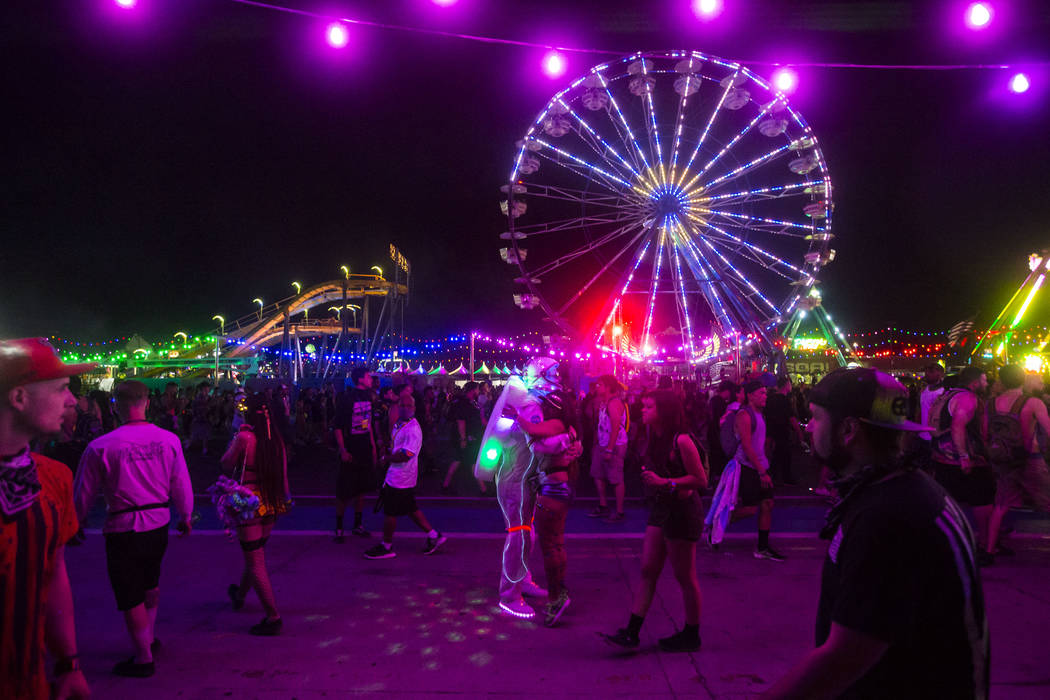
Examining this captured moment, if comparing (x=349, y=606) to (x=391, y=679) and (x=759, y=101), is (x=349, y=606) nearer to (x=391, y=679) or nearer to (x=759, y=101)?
(x=391, y=679)

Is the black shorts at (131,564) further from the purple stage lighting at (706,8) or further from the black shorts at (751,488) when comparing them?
the purple stage lighting at (706,8)

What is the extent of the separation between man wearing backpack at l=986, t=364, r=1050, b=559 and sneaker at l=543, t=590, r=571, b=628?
170 inches

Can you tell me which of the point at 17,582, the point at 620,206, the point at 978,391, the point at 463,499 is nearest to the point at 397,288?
the point at 620,206

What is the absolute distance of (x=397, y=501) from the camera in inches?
250

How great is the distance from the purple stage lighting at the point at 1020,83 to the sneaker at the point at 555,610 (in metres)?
9.04

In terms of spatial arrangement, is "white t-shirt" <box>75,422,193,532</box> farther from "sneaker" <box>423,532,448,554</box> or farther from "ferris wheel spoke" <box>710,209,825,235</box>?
"ferris wheel spoke" <box>710,209,825,235</box>

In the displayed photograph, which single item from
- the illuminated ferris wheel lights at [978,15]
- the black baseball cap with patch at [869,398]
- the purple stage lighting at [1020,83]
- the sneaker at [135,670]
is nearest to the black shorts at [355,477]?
the sneaker at [135,670]

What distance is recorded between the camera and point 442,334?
52.0 meters

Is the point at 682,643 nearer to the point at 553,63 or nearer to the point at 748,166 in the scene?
the point at 553,63

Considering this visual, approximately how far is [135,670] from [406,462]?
2.94 meters

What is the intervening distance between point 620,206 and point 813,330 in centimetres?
4650

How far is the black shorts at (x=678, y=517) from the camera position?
13.6 ft

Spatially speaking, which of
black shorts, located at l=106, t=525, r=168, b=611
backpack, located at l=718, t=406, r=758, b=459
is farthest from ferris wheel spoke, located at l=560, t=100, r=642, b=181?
black shorts, located at l=106, t=525, r=168, b=611

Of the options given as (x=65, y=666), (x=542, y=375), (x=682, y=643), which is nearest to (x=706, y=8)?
(x=542, y=375)
